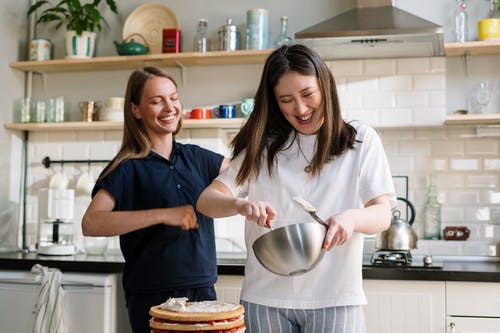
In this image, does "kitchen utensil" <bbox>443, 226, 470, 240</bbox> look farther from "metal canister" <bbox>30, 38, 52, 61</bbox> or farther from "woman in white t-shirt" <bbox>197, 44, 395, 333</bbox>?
"metal canister" <bbox>30, 38, 52, 61</bbox>

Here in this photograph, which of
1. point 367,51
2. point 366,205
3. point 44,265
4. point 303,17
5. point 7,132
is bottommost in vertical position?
point 44,265

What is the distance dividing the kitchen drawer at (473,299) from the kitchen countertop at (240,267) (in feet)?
0.12

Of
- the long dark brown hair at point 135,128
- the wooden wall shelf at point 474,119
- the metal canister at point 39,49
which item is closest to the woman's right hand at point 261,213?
the long dark brown hair at point 135,128

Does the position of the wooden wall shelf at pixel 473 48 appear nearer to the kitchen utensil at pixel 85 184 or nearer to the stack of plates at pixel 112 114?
the stack of plates at pixel 112 114

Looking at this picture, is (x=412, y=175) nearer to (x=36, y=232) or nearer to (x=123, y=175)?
(x=123, y=175)

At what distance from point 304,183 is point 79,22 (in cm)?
287

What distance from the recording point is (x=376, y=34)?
11.4 ft

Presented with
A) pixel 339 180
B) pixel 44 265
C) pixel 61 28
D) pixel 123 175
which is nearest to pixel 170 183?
pixel 123 175

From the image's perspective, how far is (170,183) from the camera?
252cm

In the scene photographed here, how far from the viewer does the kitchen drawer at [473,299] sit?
10.4 ft

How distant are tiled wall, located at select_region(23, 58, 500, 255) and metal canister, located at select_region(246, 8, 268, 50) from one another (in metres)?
0.42

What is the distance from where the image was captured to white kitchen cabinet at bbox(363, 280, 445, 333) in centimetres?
321

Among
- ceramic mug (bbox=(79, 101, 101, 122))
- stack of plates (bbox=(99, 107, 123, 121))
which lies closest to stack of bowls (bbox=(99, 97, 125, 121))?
stack of plates (bbox=(99, 107, 123, 121))

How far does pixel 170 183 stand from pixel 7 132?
2284 millimetres
